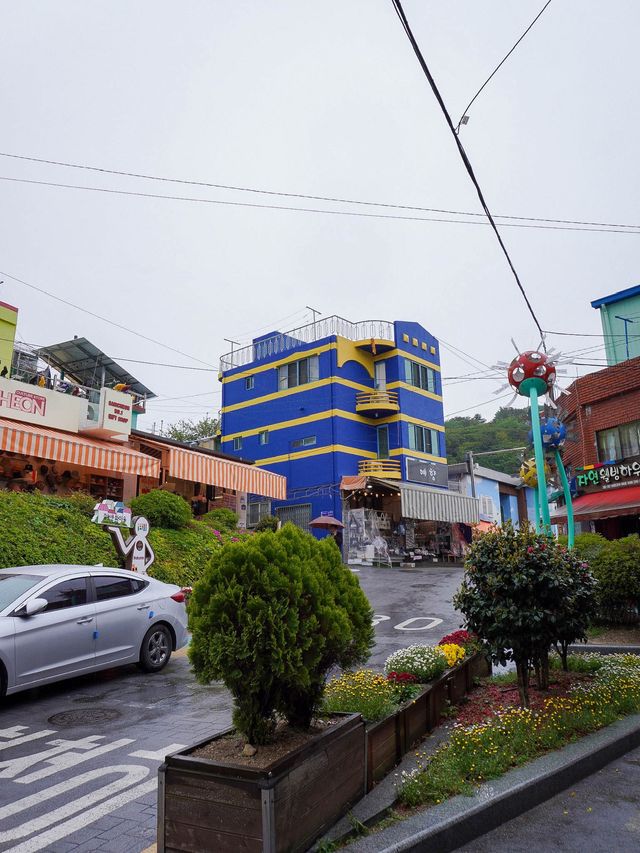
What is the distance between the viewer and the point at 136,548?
1278 centimetres

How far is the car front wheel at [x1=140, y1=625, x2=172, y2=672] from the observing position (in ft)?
29.3

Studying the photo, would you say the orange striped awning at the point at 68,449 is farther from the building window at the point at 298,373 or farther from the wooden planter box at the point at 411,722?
the building window at the point at 298,373

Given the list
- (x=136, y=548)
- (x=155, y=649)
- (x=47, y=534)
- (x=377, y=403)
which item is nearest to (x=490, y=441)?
(x=377, y=403)

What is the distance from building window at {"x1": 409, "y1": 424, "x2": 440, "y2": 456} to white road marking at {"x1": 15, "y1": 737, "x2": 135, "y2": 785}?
1177 inches

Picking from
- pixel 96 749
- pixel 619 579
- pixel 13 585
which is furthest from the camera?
pixel 619 579

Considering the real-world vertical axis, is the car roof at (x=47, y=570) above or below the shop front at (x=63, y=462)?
below

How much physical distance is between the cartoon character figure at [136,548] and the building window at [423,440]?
77.0ft

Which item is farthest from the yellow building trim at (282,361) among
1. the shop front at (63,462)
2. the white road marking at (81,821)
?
the white road marking at (81,821)

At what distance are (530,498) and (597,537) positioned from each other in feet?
132

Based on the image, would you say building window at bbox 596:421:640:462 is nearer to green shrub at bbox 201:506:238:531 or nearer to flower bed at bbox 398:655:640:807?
green shrub at bbox 201:506:238:531

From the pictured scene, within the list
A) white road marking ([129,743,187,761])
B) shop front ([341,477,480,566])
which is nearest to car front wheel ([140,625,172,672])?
white road marking ([129,743,187,761])

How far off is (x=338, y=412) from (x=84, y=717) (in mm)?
26744

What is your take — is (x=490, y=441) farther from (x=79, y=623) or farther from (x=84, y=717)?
(x=84, y=717)

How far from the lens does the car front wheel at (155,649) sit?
893 cm
